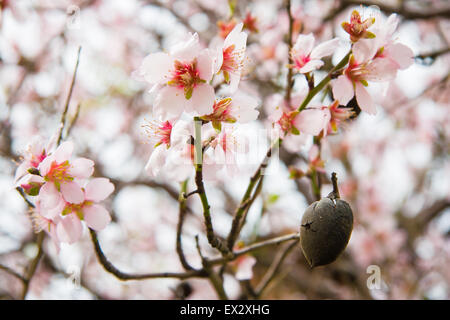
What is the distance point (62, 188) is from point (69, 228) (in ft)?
0.37

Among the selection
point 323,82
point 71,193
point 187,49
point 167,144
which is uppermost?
point 187,49

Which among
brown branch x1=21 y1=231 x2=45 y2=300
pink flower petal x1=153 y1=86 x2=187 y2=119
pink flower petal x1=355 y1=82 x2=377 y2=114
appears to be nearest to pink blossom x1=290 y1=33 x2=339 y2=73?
pink flower petal x1=355 y1=82 x2=377 y2=114

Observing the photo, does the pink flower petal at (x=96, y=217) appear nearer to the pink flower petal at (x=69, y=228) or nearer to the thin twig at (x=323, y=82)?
the pink flower petal at (x=69, y=228)

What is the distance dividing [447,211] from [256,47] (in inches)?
107

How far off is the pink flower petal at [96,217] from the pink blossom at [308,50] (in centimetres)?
60

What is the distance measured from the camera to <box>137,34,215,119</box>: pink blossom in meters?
0.79

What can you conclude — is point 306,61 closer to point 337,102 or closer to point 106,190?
point 337,102

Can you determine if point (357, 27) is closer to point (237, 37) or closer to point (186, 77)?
point (237, 37)

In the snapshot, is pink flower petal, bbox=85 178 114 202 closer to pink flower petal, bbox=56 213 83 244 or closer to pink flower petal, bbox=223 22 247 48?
pink flower petal, bbox=56 213 83 244

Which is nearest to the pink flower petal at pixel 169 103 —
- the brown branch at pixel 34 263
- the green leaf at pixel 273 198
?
the brown branch at pixel 34 263

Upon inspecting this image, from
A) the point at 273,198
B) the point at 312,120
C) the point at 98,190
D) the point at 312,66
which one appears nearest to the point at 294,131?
the point at 312,120

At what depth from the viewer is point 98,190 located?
988 mm

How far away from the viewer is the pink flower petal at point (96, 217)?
0.94 meters

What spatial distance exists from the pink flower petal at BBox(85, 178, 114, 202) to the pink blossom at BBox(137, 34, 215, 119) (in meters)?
0.29
